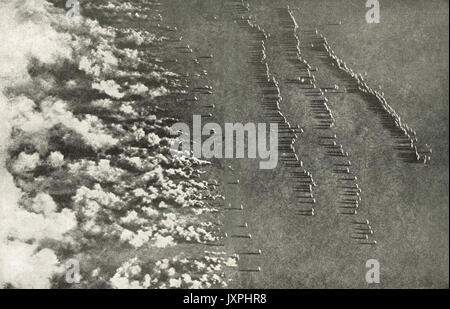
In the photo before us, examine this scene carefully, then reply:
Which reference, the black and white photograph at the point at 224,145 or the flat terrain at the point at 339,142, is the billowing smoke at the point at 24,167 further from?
the flat terrain at the point at 339,142

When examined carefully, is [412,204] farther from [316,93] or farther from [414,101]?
[316,93]

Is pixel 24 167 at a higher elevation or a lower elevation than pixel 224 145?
lower

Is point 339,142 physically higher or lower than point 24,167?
higher

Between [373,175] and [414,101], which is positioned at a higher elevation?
[414,101]

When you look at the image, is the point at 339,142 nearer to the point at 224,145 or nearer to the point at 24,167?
the point at 224,145

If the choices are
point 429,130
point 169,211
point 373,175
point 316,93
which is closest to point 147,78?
point 169,211

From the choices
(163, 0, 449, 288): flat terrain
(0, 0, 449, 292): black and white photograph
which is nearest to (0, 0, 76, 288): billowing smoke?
(0, 0, 449, 292): black and white photograph

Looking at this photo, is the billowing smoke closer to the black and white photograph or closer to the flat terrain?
the black and white photograph

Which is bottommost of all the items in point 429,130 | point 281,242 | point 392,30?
point 281,242

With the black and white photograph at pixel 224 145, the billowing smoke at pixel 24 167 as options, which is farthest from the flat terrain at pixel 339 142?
the billowing smoke at pixel 24 167

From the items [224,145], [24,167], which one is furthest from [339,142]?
[24,167]
